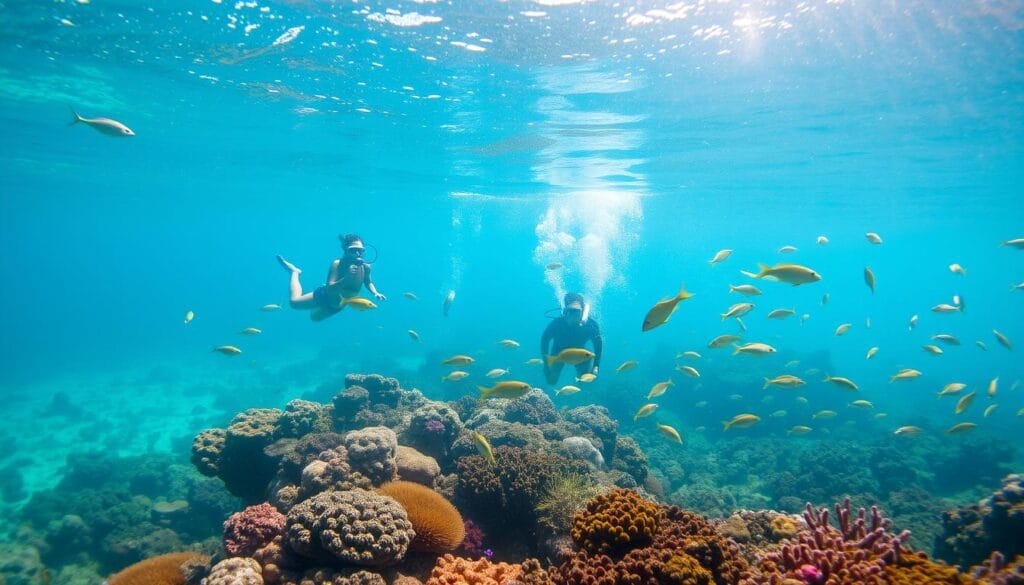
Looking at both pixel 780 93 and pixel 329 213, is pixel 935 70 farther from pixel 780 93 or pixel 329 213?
pixel 329 213

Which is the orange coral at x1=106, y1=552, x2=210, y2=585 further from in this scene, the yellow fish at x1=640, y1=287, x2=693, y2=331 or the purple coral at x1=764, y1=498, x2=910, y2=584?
the purple coral at x1=764, y1=498, x2=910, y2=584

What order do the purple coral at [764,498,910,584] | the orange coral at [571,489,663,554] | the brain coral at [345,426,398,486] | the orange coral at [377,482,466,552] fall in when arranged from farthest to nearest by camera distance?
the brain coral at [345,426,398,486], the orange coral at [377,482,466,552], the orange coral at [571,489,663,554], the purple coral at [764,498,910,584]

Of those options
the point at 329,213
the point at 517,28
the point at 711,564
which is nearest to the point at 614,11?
the point at 517,28

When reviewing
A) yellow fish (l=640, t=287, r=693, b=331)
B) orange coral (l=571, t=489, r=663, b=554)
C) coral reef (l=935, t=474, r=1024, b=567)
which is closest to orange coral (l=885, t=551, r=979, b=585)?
orange coral (l=571, t=489, r=663, b=554)

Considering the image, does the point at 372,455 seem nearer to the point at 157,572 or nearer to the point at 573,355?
the point at 157,572

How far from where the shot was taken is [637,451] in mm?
11688

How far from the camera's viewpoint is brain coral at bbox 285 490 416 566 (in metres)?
4.20

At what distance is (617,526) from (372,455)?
11.9ft

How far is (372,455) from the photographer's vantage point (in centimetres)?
639

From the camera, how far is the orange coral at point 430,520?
193 inches

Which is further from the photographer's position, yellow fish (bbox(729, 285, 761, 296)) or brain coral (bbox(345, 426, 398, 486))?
yellow fish (bbox(729, 285, 761, 296))

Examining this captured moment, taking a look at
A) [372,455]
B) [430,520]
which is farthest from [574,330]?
[430,520]

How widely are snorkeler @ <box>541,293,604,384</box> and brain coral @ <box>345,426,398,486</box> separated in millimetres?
5729

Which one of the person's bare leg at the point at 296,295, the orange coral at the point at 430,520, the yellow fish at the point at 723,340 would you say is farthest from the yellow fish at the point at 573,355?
the person's bare leg at the point at 296,295
